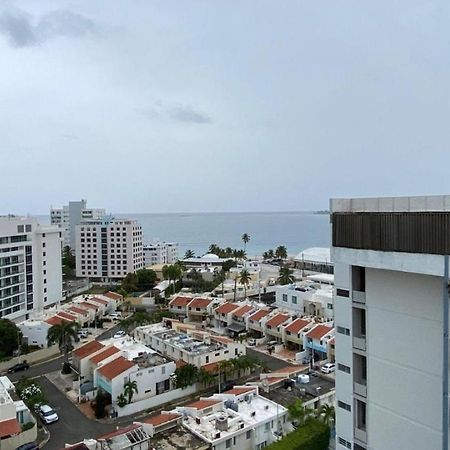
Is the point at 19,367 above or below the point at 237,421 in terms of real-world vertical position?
below

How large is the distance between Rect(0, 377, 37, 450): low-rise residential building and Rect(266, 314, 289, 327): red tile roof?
21.3m

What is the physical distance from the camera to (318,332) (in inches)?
1377

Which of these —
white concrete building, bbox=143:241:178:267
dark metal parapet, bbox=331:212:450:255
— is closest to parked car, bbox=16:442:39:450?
dark metal parapet, bbox=331:212:450:255

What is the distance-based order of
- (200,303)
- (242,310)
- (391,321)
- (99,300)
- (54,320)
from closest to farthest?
(391,321), (54,320), (242,310), (200,303), (99,300)

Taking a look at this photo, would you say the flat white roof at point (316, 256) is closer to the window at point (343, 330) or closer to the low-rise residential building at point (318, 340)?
the low-rise residential building at point (318, 340)

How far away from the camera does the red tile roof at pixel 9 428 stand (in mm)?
21364

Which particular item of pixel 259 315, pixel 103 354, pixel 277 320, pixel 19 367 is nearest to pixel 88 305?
pixel 19 367

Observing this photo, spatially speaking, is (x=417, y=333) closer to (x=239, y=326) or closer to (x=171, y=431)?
(x=171, y=431)

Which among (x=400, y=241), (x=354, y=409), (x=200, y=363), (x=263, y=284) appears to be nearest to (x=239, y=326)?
(x=200, y=363)

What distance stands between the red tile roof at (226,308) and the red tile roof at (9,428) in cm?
2465

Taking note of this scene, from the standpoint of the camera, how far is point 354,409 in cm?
1390

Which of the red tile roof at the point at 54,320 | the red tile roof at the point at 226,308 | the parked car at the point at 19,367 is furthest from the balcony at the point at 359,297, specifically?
the red tile roof at the point at 54,320

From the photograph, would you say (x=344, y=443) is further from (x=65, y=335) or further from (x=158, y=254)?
(x=158, y=254)

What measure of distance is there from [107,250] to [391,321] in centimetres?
6861
